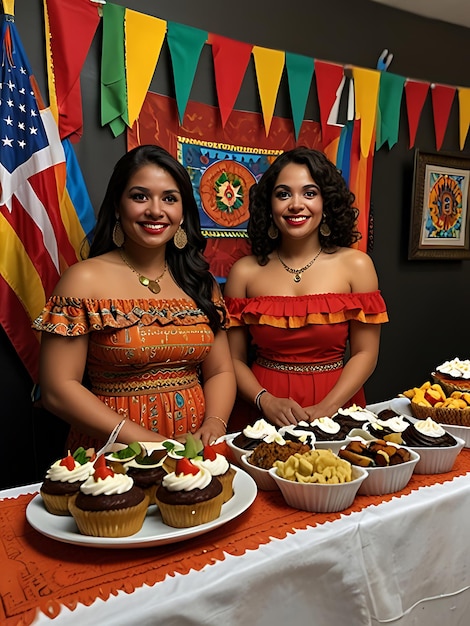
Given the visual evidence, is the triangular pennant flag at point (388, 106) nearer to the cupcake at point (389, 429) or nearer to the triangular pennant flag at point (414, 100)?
the triangular pennant flag at point (414, 100)

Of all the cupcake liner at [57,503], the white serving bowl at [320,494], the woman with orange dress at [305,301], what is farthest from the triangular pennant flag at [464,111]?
the cupcake liner at [57,503]

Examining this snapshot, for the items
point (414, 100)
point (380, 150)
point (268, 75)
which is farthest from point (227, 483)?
point (414, 100)

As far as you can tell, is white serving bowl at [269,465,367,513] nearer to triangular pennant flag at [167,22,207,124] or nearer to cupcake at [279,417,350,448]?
cupcake at [279,417,350,448]

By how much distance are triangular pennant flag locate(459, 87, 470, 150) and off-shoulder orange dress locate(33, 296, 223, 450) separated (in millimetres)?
2592

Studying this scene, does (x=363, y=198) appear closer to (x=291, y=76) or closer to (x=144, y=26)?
(x=291, y=76)

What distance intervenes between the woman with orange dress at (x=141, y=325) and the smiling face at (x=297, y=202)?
361mm

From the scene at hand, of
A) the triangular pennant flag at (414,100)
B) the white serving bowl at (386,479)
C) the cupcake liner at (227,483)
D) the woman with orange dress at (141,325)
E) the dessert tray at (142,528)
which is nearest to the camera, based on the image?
the dessert tray at (142,528)

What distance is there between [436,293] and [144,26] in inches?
97.5

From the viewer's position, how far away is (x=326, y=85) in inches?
117

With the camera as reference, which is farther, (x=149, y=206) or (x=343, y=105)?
(x=343, y=105)

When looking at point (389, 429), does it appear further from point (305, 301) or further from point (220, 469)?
point (305, 301)

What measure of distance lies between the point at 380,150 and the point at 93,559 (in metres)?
2.95

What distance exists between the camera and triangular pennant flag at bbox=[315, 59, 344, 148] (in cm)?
295

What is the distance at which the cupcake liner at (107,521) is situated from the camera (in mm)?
1025
